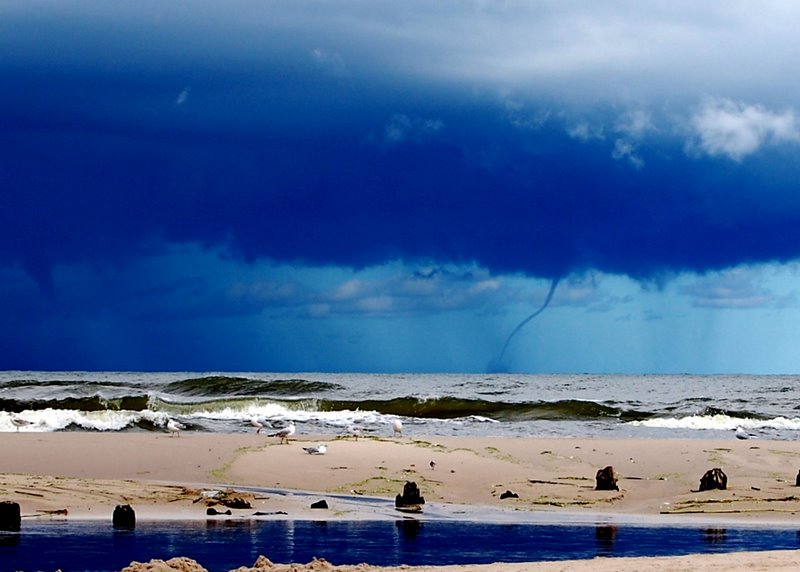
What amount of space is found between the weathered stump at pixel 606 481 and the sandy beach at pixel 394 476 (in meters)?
0.15

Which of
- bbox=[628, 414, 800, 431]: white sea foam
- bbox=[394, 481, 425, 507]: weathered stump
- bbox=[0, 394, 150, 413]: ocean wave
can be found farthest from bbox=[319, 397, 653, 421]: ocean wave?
bbox=[394, 481, 425, 507]: weathered stump

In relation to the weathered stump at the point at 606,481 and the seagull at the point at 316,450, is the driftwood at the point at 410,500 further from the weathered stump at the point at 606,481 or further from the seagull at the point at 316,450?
the seagull at the point at 316,450

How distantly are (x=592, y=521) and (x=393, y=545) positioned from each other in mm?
3739

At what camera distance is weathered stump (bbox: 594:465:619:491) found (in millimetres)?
16453

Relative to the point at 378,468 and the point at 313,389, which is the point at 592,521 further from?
the point at 313,389

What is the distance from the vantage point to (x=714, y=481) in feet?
53.9

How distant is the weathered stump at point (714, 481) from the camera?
16.4 m

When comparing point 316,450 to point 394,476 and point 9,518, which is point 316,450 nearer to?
point 394,476

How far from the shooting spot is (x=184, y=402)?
45344mm

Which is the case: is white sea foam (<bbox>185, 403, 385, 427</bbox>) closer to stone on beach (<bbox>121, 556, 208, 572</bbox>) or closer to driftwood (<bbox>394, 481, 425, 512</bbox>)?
driftwood (<bbox>394, 481, 425, 512</bbox>)

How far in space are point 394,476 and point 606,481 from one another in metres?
3.52

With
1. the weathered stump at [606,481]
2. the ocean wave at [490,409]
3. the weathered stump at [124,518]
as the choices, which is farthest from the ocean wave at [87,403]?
the weathered stump at [124,518]

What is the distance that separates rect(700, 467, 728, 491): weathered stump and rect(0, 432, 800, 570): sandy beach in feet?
0.50

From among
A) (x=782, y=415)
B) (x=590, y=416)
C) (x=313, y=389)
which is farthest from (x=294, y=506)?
(x=313, y=389)
